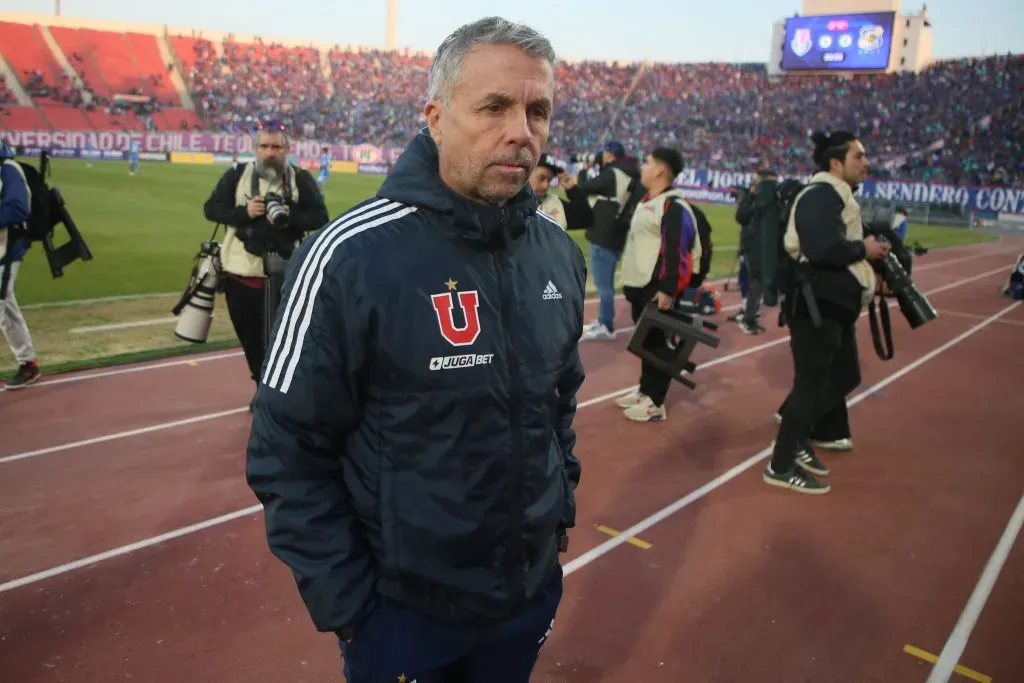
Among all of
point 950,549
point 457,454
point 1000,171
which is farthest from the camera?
point 1000,171

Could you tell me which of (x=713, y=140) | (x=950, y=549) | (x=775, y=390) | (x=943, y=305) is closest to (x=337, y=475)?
(x=950, y=549)

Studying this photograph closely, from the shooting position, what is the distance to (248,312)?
6086mm

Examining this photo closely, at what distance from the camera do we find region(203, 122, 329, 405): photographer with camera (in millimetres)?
5754

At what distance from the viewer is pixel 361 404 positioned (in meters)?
1.90

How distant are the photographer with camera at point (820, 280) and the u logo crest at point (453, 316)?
13.4 feet

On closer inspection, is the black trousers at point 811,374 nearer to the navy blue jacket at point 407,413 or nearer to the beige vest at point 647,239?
the beige vest at point 647,239

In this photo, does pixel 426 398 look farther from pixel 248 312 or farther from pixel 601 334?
pixel 601 334

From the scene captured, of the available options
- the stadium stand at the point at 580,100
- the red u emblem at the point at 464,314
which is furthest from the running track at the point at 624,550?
the stadium stand at the point at 580,100

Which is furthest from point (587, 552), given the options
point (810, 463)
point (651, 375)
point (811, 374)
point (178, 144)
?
point (178, 144)

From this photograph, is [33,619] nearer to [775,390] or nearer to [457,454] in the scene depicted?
[457,454]

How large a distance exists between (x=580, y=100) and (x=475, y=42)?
207ft

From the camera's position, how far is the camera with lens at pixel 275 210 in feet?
18.4

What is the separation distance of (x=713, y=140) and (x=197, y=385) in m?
48.8

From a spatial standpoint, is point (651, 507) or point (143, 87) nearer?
point (651, 507)
